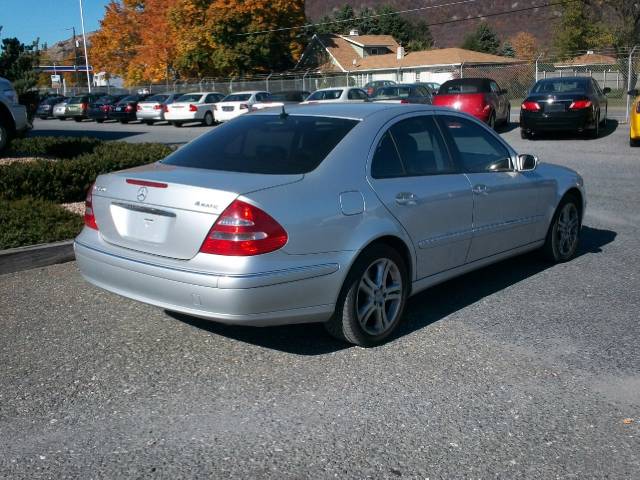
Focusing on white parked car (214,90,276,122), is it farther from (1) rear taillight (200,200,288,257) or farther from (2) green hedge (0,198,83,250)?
(1) rear taillight (200,200,288,257)

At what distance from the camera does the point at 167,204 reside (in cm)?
445

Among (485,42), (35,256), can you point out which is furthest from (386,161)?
(485,42)

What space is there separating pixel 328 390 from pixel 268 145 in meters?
1.77

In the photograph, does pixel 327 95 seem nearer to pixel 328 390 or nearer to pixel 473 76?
pixel 473 76

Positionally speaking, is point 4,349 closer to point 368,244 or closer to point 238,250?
point 238,250

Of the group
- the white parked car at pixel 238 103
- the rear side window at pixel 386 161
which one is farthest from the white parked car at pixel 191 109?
the rear side window at pixel 386 161

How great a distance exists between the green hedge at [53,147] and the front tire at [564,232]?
8215 mm

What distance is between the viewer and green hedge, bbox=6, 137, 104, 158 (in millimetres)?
12633

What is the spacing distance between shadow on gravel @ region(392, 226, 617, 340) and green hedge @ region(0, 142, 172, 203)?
5.05 meters

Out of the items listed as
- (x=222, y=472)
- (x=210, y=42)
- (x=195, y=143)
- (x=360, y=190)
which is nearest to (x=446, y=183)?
(x=360, y=190)

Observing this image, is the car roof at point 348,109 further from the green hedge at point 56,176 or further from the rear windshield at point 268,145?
the green hedge at point 56,176

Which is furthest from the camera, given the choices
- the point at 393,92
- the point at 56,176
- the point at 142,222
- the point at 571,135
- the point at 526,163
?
the point at 393,92

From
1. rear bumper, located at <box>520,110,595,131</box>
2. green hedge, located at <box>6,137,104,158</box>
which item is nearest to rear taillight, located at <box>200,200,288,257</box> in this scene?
green hedge, located at <box>6,137,104,158</box>

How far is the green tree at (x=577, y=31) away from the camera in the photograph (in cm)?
6334
